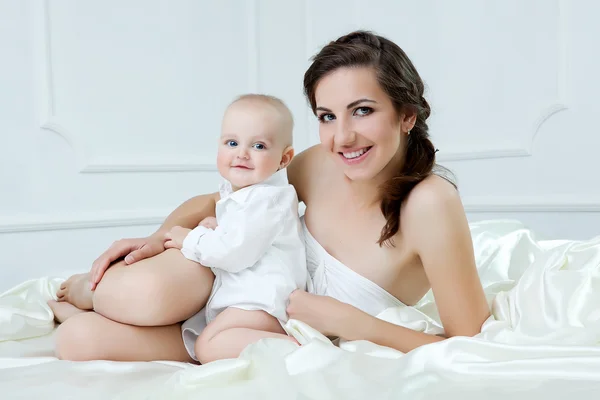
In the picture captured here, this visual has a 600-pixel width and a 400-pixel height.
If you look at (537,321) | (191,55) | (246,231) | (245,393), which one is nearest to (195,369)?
(245,393)

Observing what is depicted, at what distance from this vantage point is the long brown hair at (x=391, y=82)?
1.52 m

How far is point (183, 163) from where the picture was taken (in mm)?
3498

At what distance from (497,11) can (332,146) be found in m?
2.07

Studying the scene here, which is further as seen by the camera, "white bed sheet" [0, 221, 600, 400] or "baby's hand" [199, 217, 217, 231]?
"baby's hand" [199, 217, 217, 231]

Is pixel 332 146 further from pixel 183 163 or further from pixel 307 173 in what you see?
pixel 183 163

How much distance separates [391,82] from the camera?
1.51m

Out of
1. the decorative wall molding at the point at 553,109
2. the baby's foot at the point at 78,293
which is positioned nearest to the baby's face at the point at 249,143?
the baby's foot at the point at 78,293

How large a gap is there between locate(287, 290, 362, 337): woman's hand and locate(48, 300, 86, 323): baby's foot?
741 mm

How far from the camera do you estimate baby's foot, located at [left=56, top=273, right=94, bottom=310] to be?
182 cm

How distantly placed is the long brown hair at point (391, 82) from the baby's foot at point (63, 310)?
92 centimetres

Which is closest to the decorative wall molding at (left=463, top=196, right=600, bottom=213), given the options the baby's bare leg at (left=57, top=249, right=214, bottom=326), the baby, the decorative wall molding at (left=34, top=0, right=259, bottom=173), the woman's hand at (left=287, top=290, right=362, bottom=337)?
the decorative wall molding at (left=34, top=0, right=259, bottom=173)

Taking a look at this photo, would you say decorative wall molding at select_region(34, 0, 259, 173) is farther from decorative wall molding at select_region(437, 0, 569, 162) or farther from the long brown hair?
the long brown hair

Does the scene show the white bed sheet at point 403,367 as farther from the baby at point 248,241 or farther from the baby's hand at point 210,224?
the baby's hand at point 210,224

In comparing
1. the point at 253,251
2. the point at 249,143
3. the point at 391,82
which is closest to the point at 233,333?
the point at 253,251
